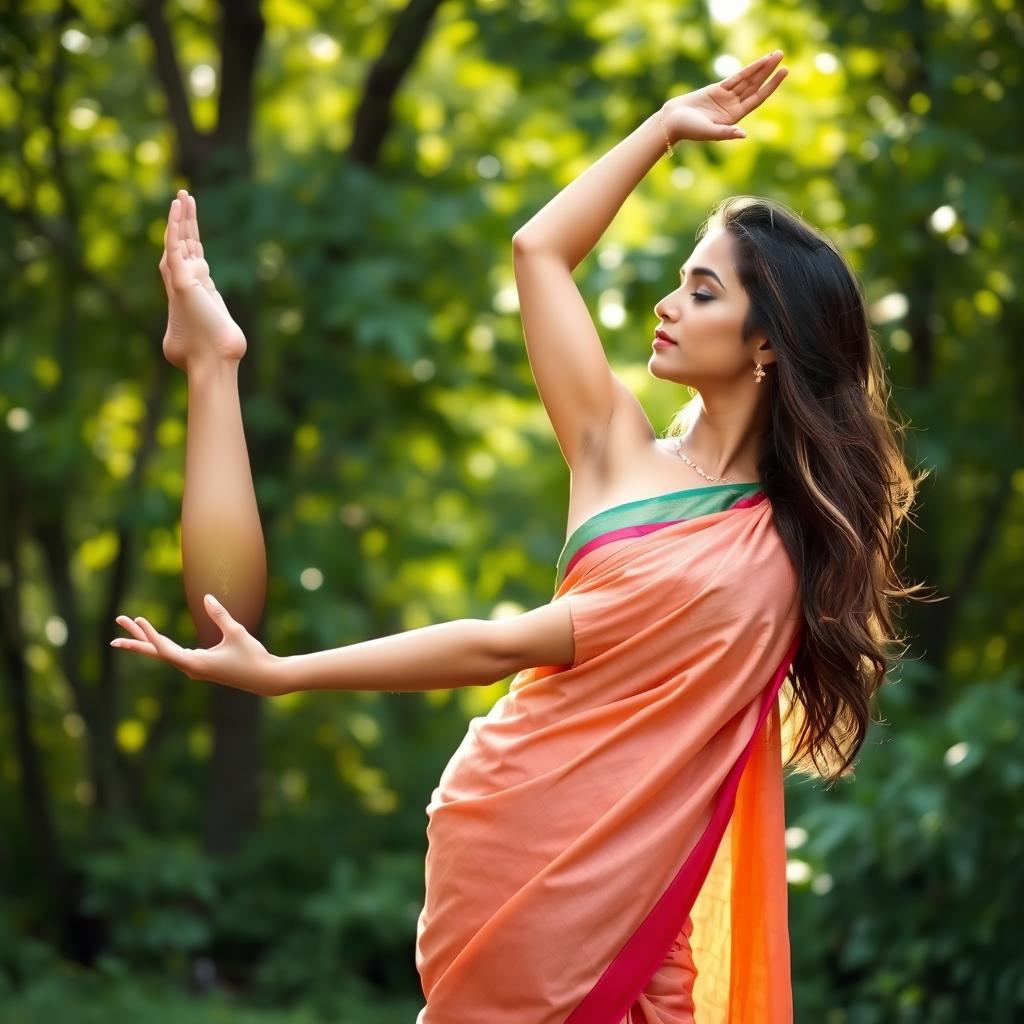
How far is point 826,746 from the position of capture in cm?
237

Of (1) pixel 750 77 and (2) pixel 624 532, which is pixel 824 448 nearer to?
(2) pixel 624 532

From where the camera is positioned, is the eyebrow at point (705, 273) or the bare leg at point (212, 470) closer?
the bare leg at point (212, 470)

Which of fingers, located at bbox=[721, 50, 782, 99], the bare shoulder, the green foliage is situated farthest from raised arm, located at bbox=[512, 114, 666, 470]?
the green foliage

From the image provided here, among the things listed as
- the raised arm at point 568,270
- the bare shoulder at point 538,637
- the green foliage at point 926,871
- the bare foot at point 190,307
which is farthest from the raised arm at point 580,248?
the green foliage at point 926,871

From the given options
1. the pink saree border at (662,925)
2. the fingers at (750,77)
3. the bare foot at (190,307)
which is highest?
the fingers at (750,77)

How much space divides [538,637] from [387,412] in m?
3.78

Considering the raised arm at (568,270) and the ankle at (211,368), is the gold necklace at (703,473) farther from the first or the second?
the ankle at (211,368)

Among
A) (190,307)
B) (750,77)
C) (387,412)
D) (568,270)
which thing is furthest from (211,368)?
(387,412)

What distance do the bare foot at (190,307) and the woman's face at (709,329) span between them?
22.3 inches

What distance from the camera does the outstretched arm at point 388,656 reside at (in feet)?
5.82

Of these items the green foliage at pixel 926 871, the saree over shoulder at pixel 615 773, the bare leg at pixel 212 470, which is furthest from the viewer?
the green foliage at pixel 926 871

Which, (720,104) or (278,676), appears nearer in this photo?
(278,676)

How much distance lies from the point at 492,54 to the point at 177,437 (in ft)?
6.47

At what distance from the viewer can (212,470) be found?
1872 mm
